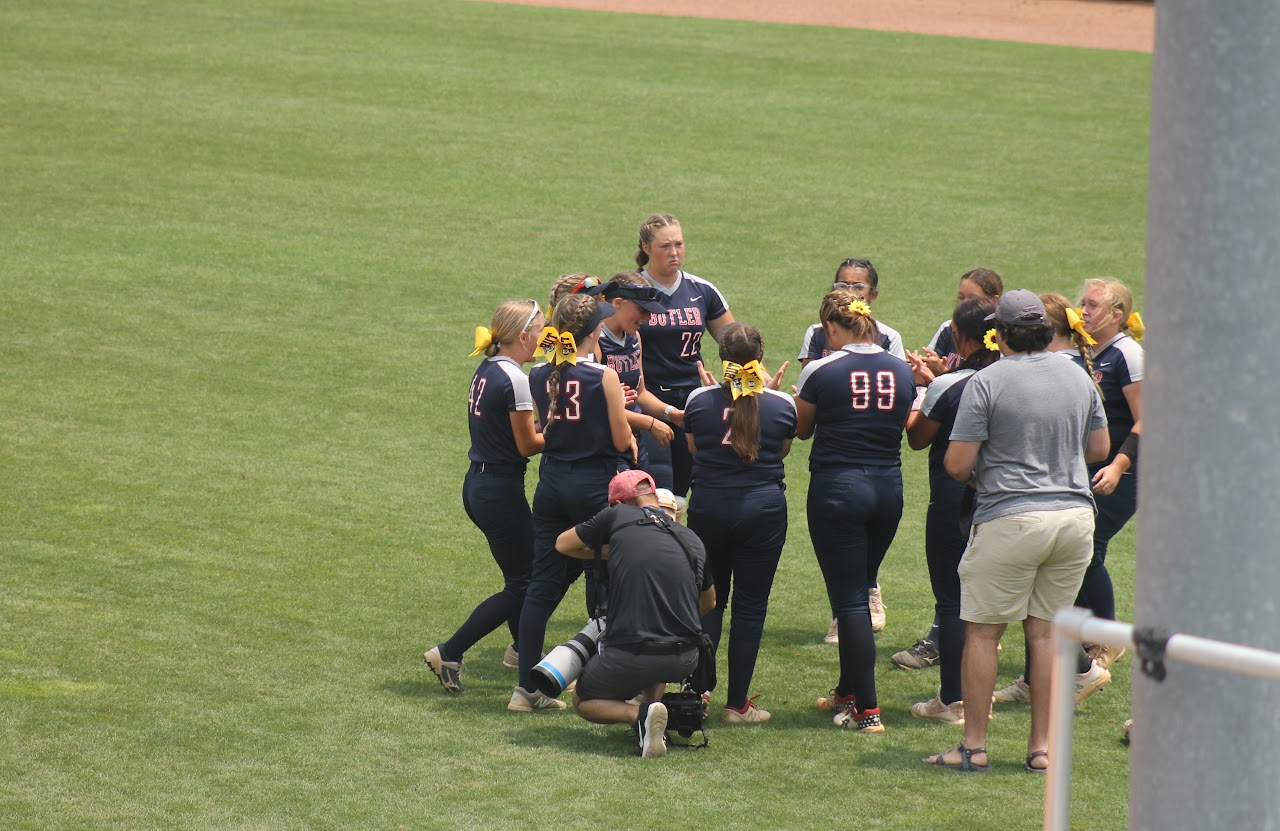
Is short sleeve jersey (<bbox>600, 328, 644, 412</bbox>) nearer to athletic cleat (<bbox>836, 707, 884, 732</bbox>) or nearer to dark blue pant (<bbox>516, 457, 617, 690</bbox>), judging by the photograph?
dark blue pant (<bbox>516, 457, 617, 690</bbox>)

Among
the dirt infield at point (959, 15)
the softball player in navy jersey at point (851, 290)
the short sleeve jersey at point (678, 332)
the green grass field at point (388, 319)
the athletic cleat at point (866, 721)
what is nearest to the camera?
the green grass field at point (388, 319)

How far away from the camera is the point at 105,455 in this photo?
31.3 feet

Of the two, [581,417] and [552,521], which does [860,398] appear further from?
[552,521]

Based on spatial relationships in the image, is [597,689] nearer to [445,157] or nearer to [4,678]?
[4,678]

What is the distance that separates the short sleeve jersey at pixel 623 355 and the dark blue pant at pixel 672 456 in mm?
247

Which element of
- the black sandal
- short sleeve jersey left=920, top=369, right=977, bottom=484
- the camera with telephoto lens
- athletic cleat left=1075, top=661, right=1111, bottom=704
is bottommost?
Result: the black sandal

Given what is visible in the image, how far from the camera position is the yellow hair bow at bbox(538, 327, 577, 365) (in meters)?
6.11

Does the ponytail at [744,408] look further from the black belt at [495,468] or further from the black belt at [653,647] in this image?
the black belt at [495,468]

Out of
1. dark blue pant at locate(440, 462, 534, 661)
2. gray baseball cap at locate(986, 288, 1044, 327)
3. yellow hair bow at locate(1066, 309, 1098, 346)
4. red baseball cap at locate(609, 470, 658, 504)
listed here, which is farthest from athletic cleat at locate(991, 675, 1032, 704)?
dark blue pant at locate(440, 462, 534, 661)

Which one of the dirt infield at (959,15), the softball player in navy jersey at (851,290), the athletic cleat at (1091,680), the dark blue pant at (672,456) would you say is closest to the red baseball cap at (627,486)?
the dark blue pant at (672,456)

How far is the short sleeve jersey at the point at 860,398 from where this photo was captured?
5.97 m

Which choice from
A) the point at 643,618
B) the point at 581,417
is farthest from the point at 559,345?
the point at 643,618

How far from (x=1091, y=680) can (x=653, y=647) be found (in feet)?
6.44

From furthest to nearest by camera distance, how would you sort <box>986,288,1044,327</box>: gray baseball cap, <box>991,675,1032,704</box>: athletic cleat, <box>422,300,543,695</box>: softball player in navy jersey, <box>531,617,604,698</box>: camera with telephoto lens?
<box>991,675,1032,704</box>: athletic cleat
<box>422,300,543,695</box>: softball player in navy jersey
<box>531,617,604,698</box>: camera with telephoto lens
<box>986,288,1044,327</box>: gray baseball cap
